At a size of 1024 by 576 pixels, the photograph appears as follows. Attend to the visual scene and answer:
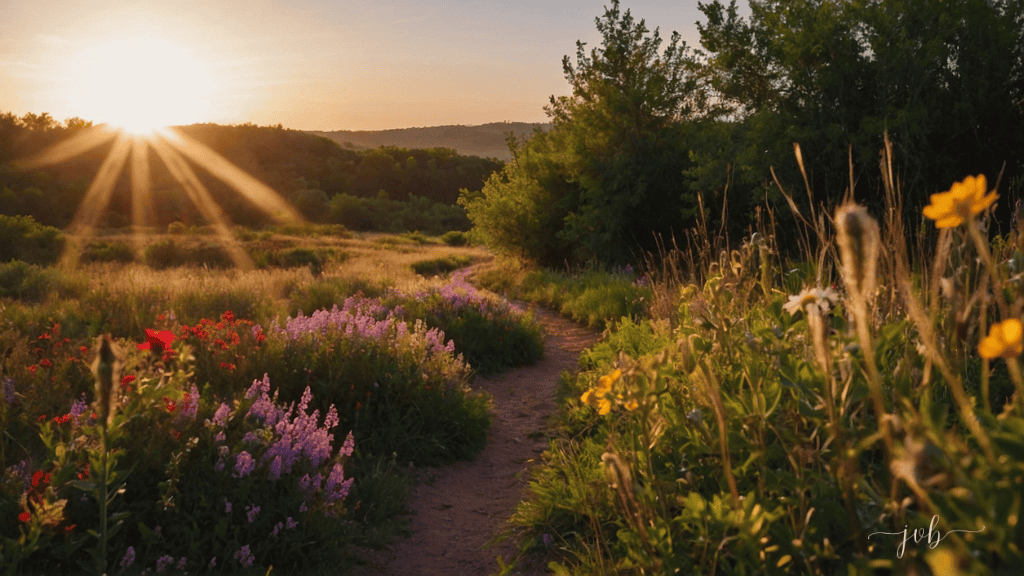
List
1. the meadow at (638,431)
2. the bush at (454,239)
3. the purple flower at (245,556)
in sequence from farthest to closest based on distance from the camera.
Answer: the bush at (454,239), the purple flower at (245,556), the meadow at (638,431)

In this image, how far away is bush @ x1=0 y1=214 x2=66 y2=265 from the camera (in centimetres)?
1906

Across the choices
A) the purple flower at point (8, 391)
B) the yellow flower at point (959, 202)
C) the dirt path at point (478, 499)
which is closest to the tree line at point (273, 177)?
the dirt path at point (478, 499)

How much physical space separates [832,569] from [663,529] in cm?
57

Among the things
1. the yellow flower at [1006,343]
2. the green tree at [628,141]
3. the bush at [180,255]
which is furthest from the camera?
the bush at [180,255]

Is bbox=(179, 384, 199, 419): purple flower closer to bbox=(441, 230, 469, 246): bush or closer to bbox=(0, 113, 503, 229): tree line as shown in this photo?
bbox=(441, 230, 469, 246): bush

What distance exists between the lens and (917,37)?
10.2 metres

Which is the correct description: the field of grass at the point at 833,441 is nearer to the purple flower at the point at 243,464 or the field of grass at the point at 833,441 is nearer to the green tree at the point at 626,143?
the purple flower at the point at 243,464

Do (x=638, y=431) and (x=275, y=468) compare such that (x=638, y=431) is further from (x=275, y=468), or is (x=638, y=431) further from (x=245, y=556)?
(x=245, y=556)

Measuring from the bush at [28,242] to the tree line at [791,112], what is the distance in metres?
15.9

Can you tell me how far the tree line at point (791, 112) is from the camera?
32.8ft

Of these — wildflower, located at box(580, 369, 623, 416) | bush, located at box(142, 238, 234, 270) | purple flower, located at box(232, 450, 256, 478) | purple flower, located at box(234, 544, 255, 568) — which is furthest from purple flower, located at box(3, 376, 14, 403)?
bush, located at box(142, 238, 234, 270)

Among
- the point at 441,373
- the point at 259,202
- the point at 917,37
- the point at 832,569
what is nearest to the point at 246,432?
the point at 441,373

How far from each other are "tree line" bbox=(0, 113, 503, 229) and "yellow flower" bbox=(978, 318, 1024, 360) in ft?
130

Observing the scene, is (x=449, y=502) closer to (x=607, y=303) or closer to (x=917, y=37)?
(x=607, y=303)
